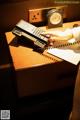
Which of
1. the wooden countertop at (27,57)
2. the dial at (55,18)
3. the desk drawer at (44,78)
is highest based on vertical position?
the dial at (55,18)

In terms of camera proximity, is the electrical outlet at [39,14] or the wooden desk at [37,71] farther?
the electrical outlet at [39,14]

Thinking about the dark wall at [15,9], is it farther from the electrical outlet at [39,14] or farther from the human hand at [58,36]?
the human hand at [58,36]

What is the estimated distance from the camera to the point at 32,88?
1199 millimetres

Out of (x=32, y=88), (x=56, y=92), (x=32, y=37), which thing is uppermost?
(x=32, y=37)

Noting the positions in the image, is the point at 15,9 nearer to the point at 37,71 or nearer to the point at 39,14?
the point at 39,14

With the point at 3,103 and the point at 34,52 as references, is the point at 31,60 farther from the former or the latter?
the point at 3,103

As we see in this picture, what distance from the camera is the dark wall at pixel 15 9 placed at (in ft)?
4.13

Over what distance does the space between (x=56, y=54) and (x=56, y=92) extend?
348mm

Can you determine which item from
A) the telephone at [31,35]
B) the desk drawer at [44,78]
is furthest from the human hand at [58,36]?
the desk drawer at [44,78]

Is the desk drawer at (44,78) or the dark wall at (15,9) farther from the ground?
the dark wall at (15,9)

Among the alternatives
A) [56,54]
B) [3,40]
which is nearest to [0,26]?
[3,40]

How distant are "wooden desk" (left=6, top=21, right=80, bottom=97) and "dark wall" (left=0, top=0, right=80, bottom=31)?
3.9 inches

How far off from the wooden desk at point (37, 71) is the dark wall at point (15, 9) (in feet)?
→ 0.33

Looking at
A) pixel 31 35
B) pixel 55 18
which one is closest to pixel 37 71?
pixel 31 35
